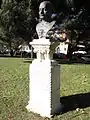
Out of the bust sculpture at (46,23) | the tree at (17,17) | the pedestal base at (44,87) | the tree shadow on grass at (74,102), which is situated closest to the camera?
the pedestal base at (44,87)

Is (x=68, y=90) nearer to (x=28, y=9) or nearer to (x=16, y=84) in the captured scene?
(x=16, y=84)

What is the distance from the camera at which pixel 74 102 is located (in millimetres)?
8930

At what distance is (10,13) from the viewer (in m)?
23.4

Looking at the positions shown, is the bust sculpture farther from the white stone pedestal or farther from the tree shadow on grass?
the tree shadow on grass

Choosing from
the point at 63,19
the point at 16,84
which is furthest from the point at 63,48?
the point at 16,84

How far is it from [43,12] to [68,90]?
3.69 meters

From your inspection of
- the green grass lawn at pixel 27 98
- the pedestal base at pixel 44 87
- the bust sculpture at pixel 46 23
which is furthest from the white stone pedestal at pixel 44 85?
the bust sculpture at pixel 46 23

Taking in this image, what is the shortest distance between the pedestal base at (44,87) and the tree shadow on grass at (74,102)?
541 millimetres

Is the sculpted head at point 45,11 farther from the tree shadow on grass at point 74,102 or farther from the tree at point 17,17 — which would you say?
the tree at point 17,17

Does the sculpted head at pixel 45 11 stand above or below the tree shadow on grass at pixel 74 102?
above

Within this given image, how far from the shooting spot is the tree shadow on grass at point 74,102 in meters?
8.39

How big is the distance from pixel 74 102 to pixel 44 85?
163 centimetres

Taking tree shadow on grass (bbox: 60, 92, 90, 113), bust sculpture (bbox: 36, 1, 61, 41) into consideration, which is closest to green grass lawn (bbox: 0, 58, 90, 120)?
tree shadow on grass (bbox: 60, 92, 90, 113)

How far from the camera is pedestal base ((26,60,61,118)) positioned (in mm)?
7633
